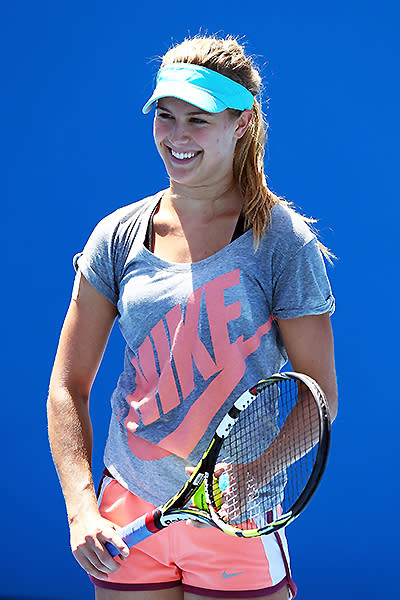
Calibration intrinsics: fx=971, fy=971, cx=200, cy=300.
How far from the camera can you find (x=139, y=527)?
1621 mm

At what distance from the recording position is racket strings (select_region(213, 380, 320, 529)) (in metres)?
1.58

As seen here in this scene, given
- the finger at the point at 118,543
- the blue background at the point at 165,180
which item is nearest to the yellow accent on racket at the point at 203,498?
the finger at the point at 118,543

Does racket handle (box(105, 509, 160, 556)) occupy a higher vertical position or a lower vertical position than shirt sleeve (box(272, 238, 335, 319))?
lower

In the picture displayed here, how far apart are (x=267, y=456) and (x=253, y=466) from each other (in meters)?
0.03

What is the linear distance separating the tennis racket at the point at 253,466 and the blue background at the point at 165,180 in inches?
78.8

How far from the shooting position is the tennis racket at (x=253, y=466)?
5.13 feet

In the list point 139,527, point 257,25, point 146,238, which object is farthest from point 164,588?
point 257,25

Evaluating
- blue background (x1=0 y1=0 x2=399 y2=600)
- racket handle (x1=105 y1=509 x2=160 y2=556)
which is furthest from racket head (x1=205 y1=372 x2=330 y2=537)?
blue background (x1=0 y1=0 x2=399 y2=600)

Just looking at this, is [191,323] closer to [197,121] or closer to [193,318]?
[193,318]

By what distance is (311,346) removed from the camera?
64.8 inches

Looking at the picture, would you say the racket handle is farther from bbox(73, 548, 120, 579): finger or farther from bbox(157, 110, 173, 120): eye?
bbox(157, 110, 173, 120): eye

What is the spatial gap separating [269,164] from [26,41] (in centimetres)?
107

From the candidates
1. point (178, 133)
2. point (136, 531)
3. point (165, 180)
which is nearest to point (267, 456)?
point (136, 531)

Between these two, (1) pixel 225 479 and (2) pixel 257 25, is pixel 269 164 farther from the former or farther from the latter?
(1) pixel 225 479
